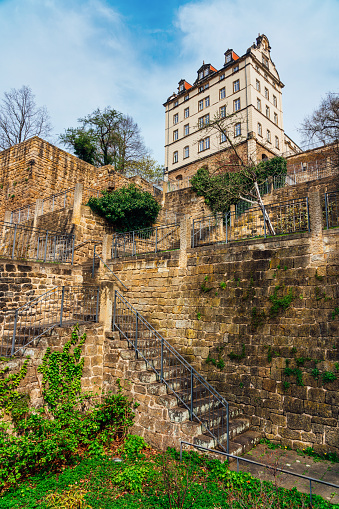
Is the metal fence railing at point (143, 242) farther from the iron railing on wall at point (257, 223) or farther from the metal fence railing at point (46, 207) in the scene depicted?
the metal fence railing at point (46, 207)

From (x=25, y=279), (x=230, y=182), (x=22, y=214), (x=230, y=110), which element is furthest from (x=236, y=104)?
(x=25, y=279)

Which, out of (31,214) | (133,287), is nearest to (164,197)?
(31,214)

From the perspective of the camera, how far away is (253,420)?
281 inches

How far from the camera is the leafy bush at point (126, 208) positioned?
49.0 ft

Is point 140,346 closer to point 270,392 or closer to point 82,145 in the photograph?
point 270,392

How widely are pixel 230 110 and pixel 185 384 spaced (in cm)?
2832

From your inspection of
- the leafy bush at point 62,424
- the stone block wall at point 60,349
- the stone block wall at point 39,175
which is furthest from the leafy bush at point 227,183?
the leafy bush at point 62,424

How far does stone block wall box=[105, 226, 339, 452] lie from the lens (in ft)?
21.1

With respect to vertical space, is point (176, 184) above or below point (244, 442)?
above

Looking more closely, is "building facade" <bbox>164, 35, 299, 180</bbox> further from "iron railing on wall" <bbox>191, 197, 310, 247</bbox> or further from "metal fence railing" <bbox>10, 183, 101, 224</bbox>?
"metal fence railing" <bbox>10, 183, 101, 224</bbox>

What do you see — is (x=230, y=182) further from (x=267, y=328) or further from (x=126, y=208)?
(x=267, y=328)

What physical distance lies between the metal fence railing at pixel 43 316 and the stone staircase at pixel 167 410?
150cm

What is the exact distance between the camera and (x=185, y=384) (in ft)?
25.0

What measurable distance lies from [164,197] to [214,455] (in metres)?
15.2
